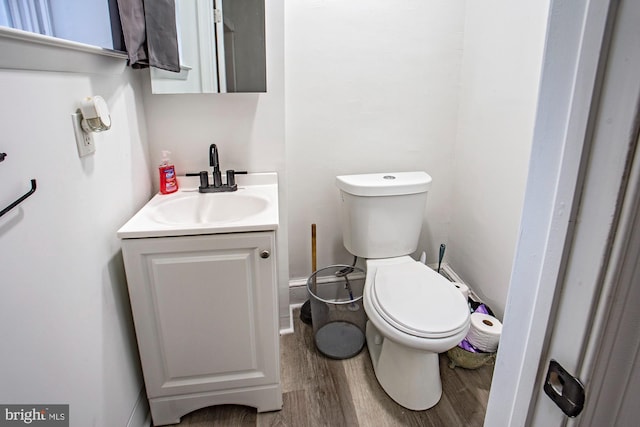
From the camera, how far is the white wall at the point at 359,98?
1.76 meters

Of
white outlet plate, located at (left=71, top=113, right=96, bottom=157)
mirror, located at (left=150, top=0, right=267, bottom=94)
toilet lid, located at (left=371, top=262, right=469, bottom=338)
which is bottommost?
toilet lid, located at (left=371, top=262, right=469, bottom=338)

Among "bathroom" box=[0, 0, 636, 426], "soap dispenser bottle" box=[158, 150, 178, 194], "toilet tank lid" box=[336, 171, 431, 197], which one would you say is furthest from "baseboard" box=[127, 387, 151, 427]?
"toilet tank lid" box=[336, 171, 431, 197]

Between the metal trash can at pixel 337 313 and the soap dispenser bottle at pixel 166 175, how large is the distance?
0.80 m

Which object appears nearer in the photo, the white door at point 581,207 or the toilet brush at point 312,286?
the white door at point 581,207

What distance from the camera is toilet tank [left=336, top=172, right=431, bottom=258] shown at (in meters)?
1.72

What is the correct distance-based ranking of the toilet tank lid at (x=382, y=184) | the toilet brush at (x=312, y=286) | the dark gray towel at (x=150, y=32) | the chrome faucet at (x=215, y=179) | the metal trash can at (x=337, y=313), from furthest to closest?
the toilet brush at (x=312, y=286) → the metal trash can at (x=337, y=313) → the toilet tank lid at (x=382, y=184) → the chrome faucet at (x=215, y=179) → the dark gray towel at (x=150, y=32)

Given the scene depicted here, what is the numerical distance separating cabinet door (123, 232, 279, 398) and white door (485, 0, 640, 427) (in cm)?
91

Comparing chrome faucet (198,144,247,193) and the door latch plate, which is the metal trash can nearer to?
chrome faucet (198,144,247,193)

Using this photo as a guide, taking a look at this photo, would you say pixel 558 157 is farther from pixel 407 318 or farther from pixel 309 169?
pixel 309 169

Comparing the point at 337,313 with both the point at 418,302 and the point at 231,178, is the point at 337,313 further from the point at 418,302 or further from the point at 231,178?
the point at 231,178

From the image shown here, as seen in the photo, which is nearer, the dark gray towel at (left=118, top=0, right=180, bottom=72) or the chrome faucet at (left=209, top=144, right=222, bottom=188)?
the dark gray towel at (left=118, top=0, right=180, bottom=72)

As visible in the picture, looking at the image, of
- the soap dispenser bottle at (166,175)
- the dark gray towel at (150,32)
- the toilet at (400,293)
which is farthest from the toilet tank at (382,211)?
the dark gray towel at (150,32)

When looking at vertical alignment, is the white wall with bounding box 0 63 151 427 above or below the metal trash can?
above

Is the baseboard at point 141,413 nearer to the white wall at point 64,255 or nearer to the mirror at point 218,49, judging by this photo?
the white wall at point 64,255
